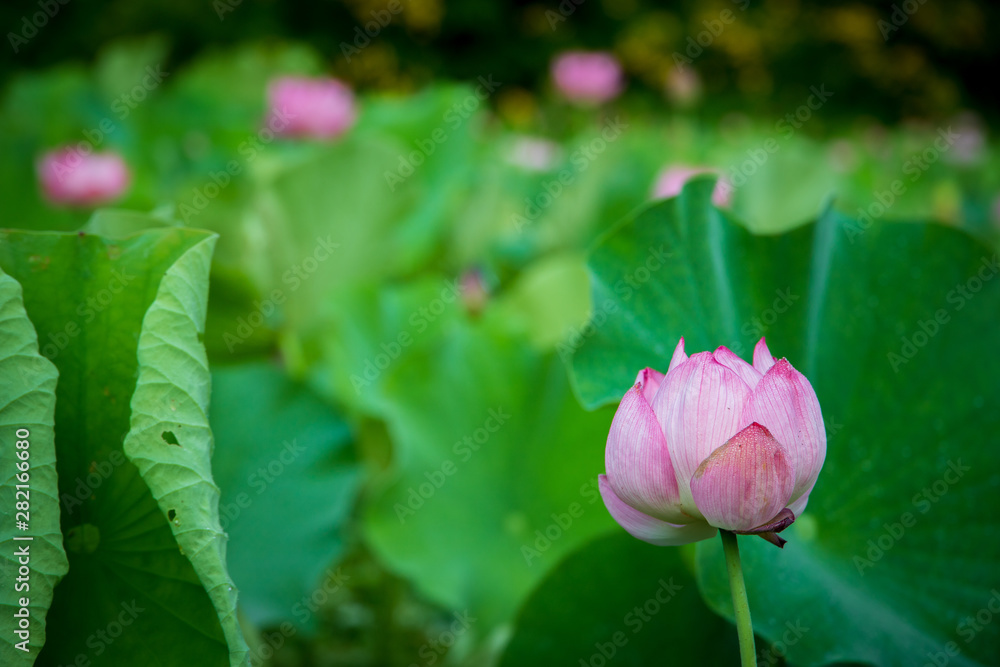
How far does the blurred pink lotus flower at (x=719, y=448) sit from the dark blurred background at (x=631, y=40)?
3846 mm

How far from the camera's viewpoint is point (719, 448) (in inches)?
12.9

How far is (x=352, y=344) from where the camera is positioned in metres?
1.01

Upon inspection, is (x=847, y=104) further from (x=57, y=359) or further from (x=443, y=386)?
(x=57, y=359)

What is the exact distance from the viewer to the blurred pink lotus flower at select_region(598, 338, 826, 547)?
32cm

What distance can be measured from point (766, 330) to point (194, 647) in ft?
1.32

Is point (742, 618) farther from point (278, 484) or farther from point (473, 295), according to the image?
point (473, 295)

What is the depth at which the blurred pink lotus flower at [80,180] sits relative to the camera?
127 cm

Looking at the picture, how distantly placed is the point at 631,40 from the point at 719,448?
5760 millimetres

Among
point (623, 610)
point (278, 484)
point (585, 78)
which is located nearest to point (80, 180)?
point (278, 484)

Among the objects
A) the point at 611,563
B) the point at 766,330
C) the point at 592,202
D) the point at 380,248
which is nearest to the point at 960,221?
the point at 592,202

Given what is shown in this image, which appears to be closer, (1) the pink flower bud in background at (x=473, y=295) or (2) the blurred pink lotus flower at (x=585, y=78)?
(1) the pink flower bud in background at (x=473, y=295)

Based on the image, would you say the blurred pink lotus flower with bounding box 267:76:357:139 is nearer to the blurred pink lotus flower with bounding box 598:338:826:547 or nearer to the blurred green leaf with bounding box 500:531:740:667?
the blurred green leaf with bounding box 500:531:740:667

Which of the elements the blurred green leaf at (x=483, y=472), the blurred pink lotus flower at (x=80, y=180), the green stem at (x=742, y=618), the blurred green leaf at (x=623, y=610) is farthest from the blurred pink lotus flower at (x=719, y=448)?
the blurred pink lotus flower at (x=80, y=180)

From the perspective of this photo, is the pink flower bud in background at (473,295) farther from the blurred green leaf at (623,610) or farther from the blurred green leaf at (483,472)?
the blurred green leaf at (623,610)
